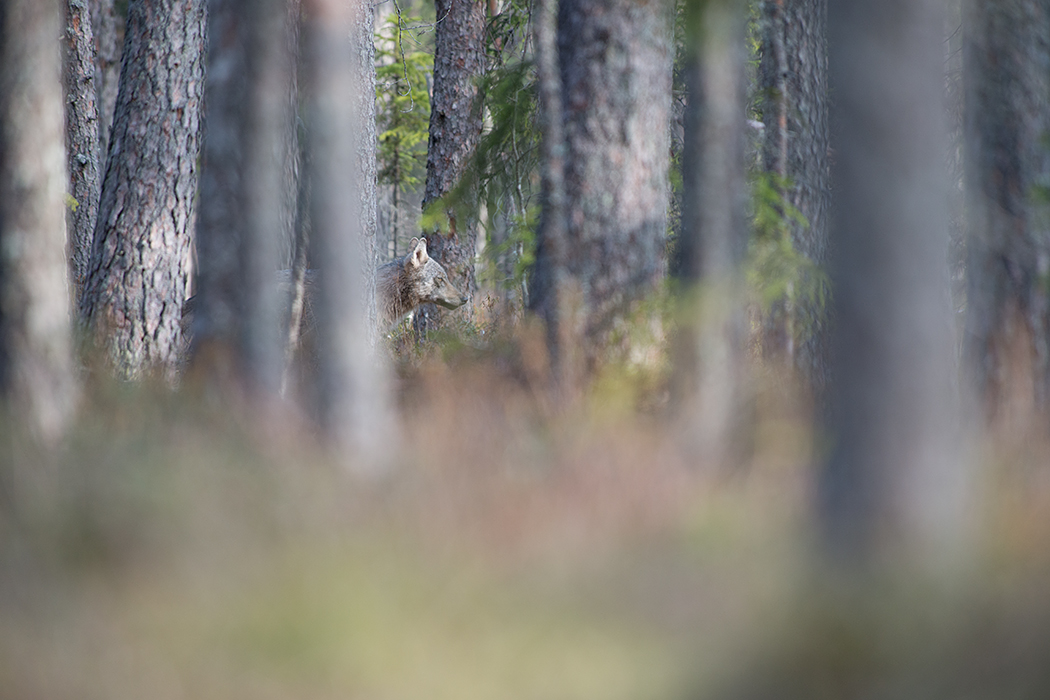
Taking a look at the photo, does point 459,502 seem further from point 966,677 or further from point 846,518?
point 966,677

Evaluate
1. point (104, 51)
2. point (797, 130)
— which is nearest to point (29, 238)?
point (797, 130)

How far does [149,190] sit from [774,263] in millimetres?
7022

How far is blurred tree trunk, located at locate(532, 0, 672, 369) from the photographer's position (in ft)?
22.0

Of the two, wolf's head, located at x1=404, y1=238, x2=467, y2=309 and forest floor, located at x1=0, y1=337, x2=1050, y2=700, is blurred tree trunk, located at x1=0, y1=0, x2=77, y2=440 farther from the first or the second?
wolf's head, located at x1=404, y1=238, x2=467, y2=309

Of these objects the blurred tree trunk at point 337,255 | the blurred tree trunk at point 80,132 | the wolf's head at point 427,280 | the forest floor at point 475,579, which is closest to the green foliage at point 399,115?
the blurred tree trunk at point 80,132

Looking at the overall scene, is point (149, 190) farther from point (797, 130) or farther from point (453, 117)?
point (797, 130)

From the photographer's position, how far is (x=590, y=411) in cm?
556

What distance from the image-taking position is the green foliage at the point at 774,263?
6.75 metres

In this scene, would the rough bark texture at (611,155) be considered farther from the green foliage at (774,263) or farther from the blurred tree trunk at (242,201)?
the blurred tree trunk at (242,201)

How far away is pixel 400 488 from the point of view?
4.17 m

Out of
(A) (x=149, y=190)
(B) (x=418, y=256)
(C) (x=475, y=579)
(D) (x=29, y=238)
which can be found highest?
(A) (x=149, y=190)

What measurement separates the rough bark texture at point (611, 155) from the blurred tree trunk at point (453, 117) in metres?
7.94

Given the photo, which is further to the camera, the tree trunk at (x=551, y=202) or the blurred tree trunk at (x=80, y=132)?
the blurred tree trunk at (x=80, y=132)

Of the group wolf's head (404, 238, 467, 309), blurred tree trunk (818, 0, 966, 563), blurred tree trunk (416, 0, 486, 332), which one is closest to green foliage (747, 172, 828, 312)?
blurred tree trunk (818, 0, 966, 563)
